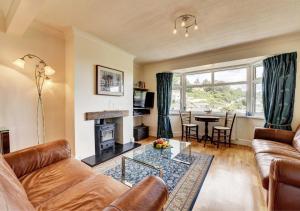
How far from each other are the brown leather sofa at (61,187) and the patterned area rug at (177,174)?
0.81m

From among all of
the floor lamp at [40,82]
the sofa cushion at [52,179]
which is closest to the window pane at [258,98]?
the sofa cushion at [52,179]

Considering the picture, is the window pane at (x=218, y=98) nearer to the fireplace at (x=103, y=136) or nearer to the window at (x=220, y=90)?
the window at (x=220, y=90)

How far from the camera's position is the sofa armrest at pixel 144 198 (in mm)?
827

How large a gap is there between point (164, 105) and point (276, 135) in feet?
9.42

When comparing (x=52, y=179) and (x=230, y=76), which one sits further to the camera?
(x=230, y=76)

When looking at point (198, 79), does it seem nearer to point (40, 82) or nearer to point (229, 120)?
point (229, 120)

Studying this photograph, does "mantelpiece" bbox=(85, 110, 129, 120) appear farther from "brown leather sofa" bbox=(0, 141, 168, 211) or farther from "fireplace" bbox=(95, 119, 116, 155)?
"brown leather sofa" bbox=(0, 141, 168, 211)

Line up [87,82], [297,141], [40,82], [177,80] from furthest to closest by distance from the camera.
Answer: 1. [177,80]
2. [87,82]
3. [40,82]
4. [297,141]

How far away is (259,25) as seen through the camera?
266 cm

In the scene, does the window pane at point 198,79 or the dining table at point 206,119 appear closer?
the dining table at point 206,119

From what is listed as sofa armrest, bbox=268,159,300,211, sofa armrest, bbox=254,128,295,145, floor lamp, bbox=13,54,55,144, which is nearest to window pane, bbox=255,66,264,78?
sofa armrest, bbox=254,128,295,145

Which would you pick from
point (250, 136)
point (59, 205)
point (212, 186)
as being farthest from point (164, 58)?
point (59, 205)

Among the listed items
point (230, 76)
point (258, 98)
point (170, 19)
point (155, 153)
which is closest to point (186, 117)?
point (230, 76)

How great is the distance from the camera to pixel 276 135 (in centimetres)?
273
